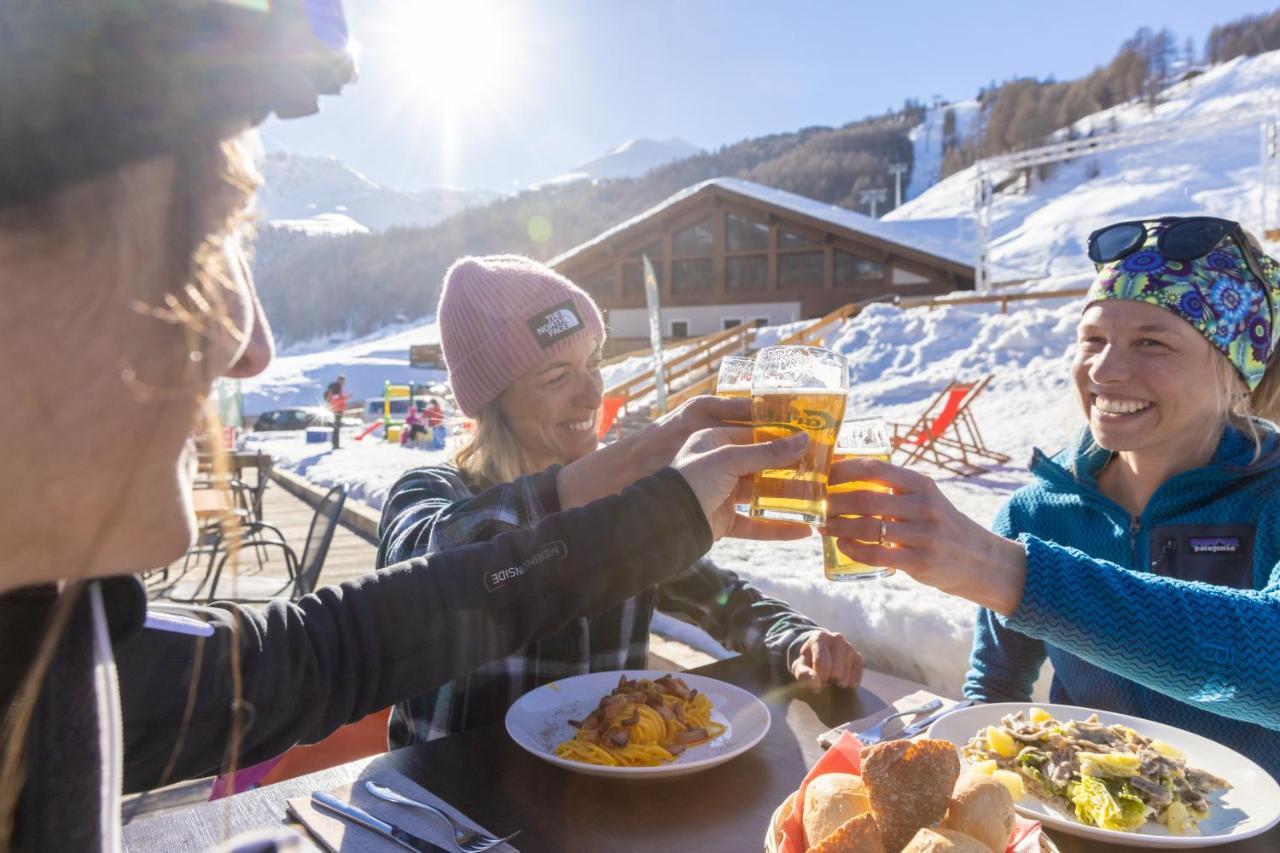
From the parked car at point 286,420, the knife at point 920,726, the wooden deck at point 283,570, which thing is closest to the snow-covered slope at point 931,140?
the parked car at point 286,420

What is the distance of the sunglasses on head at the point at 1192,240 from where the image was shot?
222 cm

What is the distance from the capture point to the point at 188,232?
0.67 meters

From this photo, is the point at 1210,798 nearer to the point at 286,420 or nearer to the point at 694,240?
the point at 694,240

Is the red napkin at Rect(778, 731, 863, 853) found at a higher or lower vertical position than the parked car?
higher

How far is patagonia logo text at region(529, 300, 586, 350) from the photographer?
8.01ft

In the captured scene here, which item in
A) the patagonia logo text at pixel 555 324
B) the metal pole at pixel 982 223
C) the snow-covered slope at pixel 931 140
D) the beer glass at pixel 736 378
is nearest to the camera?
the beer glass at pixel 736 378

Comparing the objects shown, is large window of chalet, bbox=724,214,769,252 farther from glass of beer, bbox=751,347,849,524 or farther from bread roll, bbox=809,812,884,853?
bread roll, bbox=809,812,884,853

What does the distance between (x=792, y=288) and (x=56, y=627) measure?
29735 mm

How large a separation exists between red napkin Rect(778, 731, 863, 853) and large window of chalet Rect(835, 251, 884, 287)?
93.7 ft

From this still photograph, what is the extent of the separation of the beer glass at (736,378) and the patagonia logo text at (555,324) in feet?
2.41

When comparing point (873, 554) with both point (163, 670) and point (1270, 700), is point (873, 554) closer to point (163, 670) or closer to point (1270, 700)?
point (1270, 700)

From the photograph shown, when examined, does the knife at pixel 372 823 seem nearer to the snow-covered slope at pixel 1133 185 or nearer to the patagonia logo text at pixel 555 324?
the patagonia logo text at pixel 555 324

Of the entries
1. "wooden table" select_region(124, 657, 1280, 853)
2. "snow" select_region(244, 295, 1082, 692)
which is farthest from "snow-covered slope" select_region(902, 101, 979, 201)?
Result: "wooden table" select_region(124, 657, 1280, 853)

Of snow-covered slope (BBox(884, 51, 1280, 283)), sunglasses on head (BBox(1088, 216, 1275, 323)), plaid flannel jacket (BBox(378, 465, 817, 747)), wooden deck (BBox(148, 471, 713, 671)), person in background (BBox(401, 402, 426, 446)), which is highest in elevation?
snow-covered slope (BBox(884, 51, 1280, 283))
